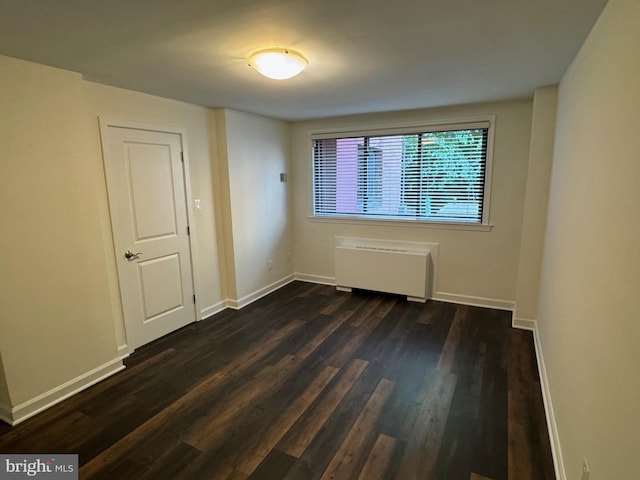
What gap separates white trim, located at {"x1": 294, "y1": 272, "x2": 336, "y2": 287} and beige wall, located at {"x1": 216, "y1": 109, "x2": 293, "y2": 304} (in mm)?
288

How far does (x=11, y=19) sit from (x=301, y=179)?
143 inches

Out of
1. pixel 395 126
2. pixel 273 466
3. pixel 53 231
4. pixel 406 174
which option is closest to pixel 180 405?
pixel 273 466

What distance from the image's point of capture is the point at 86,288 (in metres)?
2.62

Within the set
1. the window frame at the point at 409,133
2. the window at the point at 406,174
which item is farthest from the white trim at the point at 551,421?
the window at the point at 406,174

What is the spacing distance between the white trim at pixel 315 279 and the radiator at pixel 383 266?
290 mm

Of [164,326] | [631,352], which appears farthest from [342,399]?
[164,326]

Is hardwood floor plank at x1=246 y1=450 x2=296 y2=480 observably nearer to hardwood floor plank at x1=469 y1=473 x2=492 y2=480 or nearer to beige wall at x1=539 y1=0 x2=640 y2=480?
hardwood floor plank at x1=469 y1=473 x2=492 y2=480

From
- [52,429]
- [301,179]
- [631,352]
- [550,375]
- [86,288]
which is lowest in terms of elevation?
[52,429]

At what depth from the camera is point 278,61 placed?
2.04m

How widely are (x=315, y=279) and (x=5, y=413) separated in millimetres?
3606

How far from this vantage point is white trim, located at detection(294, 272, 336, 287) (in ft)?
16.5

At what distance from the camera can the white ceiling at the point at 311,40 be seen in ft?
5.06

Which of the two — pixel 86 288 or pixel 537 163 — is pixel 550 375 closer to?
pixel 537 163

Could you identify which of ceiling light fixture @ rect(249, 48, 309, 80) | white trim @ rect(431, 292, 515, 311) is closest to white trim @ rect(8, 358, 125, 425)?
ceiling light fixture @ rect(249, 48, 309, 80)
